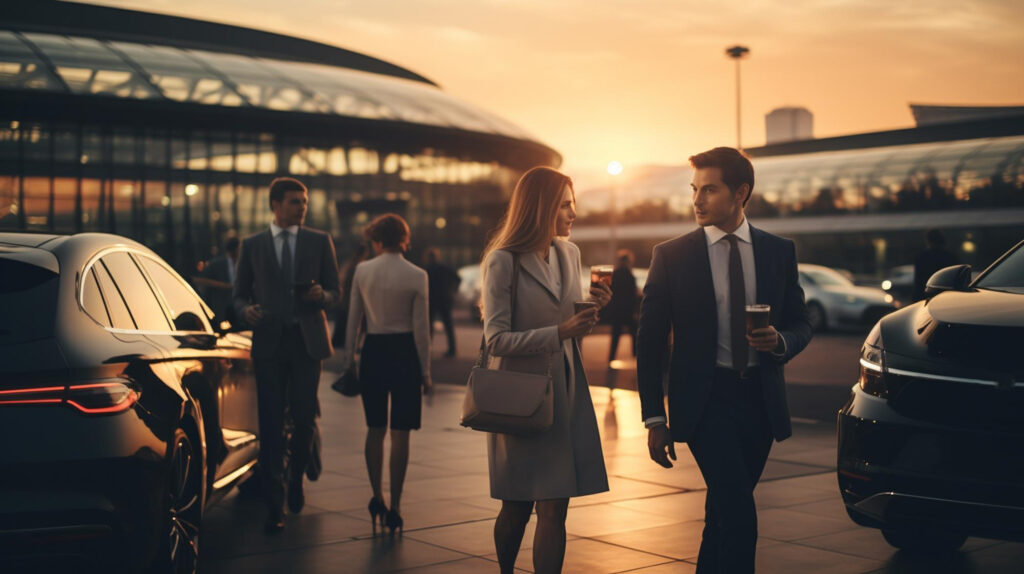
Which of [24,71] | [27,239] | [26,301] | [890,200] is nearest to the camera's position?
[26,301]

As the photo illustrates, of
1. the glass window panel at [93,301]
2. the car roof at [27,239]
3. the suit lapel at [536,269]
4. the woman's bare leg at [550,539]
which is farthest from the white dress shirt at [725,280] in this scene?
the car roof at [27,239]

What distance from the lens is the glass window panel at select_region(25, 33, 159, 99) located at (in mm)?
38625

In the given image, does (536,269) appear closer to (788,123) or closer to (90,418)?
(90,418)

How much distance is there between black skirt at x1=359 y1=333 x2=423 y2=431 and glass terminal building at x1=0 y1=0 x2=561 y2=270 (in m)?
29.4

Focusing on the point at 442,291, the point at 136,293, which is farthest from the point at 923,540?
the point at 442,291

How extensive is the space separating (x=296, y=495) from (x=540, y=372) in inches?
127

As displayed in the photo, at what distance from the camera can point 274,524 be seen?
676cm

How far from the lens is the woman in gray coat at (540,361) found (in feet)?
15.0

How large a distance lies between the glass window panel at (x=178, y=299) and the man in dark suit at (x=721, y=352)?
2660 mm

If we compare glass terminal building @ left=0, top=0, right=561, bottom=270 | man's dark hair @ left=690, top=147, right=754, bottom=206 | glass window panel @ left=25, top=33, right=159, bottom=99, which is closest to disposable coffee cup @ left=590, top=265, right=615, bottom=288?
man's dark hair @ left=690, top=147, right=754, bottom=206

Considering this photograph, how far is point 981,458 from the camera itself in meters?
4.73

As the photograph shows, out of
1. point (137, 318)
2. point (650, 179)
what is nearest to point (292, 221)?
Result: point (137, 318)

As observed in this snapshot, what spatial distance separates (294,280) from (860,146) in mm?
61870

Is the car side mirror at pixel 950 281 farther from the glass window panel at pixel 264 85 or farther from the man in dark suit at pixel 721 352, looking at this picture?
the glass window panel at pixel 264 85
